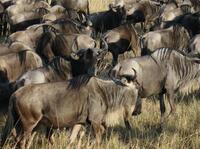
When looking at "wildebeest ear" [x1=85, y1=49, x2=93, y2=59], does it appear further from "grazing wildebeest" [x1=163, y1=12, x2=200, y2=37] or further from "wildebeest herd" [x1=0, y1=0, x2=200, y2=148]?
"grazing wildebeest" [x1=163, y1=12, x2=200, y2=37]

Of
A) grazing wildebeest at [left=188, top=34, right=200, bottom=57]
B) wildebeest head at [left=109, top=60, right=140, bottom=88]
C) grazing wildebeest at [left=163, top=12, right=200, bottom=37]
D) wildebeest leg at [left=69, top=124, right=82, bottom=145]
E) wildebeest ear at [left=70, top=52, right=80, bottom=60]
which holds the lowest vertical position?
wildebeest leg at [left=69, top=124, right=82, bottom=145]

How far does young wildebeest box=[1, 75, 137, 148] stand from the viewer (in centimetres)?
568

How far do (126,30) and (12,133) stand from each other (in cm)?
507

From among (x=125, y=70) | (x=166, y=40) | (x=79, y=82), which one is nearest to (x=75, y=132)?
(x=79, y=82)

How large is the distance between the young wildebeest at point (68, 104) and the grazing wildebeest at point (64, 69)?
3.59ft

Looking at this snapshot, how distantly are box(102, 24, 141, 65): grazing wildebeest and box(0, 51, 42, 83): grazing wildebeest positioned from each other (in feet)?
8.25

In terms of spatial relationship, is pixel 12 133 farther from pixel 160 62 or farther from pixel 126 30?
pixel 126 30

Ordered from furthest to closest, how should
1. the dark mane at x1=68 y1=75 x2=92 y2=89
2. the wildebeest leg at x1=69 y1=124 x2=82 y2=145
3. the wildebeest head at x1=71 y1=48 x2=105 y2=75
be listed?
the wildebeest head at x1=71 y1=48 x2=105 y2=75, the wildebeest leg at x1=69 y1=124 x2=82 y2=145, the dark mane at x1=68 y1=75 x2=92 y2=89

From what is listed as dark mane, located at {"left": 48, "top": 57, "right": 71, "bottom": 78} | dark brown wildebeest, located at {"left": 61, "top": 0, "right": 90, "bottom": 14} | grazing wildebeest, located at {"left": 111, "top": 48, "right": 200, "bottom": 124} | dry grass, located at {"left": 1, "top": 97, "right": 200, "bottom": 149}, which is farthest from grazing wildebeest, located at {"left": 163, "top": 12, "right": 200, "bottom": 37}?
dark brown wildebeest, located at {"left": 61, "top": 0, "right": 90, "bottom": 14}

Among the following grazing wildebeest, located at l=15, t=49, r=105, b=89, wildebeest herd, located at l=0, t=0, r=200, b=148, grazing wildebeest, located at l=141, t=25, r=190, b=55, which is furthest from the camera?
grazing wildebeest, located at l=141, t=25, r=190, b=55

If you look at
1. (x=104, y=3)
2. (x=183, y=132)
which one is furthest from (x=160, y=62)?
(x=104, y=3)

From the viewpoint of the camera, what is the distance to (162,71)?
7.41 metres

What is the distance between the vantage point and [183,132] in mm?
6500

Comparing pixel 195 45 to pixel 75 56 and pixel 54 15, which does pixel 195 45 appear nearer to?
pixel 75 56
